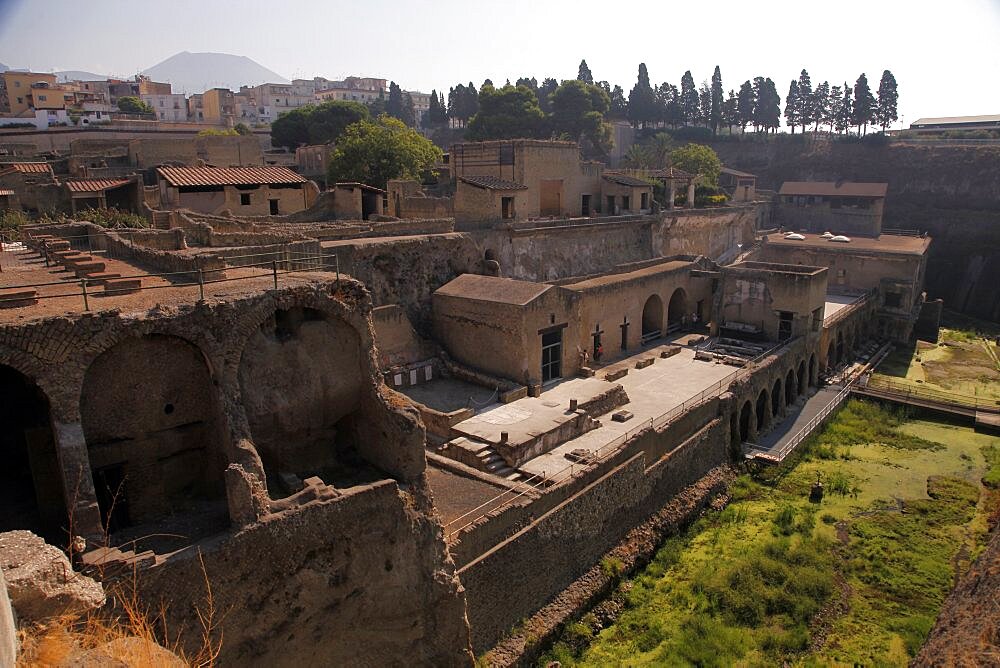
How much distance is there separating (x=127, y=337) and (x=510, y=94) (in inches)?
2136

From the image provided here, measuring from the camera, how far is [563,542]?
1608 cm

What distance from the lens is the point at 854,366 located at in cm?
3438

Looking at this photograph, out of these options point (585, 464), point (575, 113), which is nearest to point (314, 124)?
point (575, 113)

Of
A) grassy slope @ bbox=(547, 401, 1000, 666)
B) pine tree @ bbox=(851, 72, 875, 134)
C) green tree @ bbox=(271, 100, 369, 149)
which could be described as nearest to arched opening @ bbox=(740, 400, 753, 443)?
grassy slope @ bbox=(547, 401, 1000, 666)

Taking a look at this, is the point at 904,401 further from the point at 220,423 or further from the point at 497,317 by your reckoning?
the point at 220,423

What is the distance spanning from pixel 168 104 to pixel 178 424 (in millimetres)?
102145

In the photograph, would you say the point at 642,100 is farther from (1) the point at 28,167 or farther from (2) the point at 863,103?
(1) the point at 28,167

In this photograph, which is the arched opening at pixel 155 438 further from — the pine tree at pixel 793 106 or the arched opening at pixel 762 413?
the pine tree at pixel 793 106

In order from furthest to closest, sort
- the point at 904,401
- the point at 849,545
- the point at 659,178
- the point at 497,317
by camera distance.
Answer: the point at 659,178, the point at 904,401, the point at 497,317, the point at 849,545

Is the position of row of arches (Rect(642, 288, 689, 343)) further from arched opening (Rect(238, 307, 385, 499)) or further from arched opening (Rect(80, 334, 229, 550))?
arched opening (Rect(80, 334, 229, 550))

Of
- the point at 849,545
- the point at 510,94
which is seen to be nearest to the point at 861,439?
the point at 849,545

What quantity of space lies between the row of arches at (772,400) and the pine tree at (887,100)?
57851 mm

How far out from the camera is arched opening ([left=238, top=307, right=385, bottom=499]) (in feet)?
38.3

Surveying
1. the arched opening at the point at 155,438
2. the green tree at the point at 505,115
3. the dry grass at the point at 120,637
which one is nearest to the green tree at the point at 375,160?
the green tree at the point at 505,115
